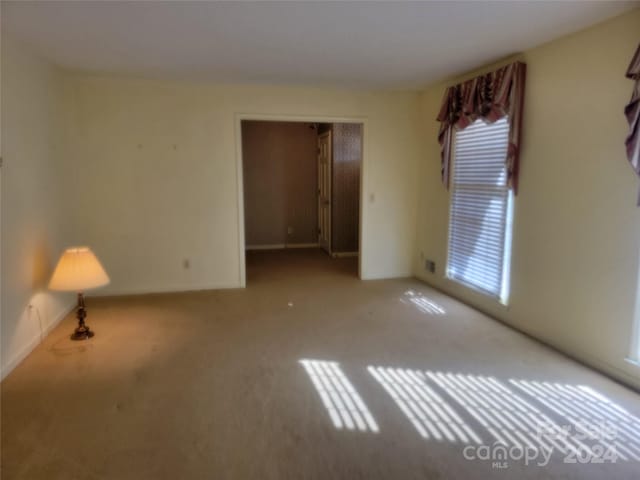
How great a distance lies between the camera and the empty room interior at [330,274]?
215cm

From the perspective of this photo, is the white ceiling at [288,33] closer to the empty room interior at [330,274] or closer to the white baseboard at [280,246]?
the empty room interior at [330,274]

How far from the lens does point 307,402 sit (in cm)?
245

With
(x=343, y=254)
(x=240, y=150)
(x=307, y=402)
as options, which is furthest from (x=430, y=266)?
(x=307, y=402)

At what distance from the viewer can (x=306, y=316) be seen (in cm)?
392

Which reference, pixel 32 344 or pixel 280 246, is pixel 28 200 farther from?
pixel 280 246

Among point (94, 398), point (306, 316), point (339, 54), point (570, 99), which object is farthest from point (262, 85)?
point (94, 398)

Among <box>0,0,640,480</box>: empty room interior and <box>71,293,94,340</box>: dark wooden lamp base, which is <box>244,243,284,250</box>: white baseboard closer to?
<box>0,0,640,480</box>: empty room interior

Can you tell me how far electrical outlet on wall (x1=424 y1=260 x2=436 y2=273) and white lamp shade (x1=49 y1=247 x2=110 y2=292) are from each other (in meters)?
3.57

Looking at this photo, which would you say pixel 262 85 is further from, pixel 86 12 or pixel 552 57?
pixel 552 57

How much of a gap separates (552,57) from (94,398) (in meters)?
3.97

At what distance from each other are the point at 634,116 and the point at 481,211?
5.42 feet

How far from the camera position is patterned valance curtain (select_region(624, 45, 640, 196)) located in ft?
7.91

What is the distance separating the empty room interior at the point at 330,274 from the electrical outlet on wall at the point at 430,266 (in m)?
0.04

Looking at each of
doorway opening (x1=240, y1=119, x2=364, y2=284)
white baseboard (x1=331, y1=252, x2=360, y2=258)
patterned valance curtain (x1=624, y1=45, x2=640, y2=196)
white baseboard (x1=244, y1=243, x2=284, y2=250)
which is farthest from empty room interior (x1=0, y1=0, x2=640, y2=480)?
white baseboard (x1=244, y1=243, x2=284, y2=250)
